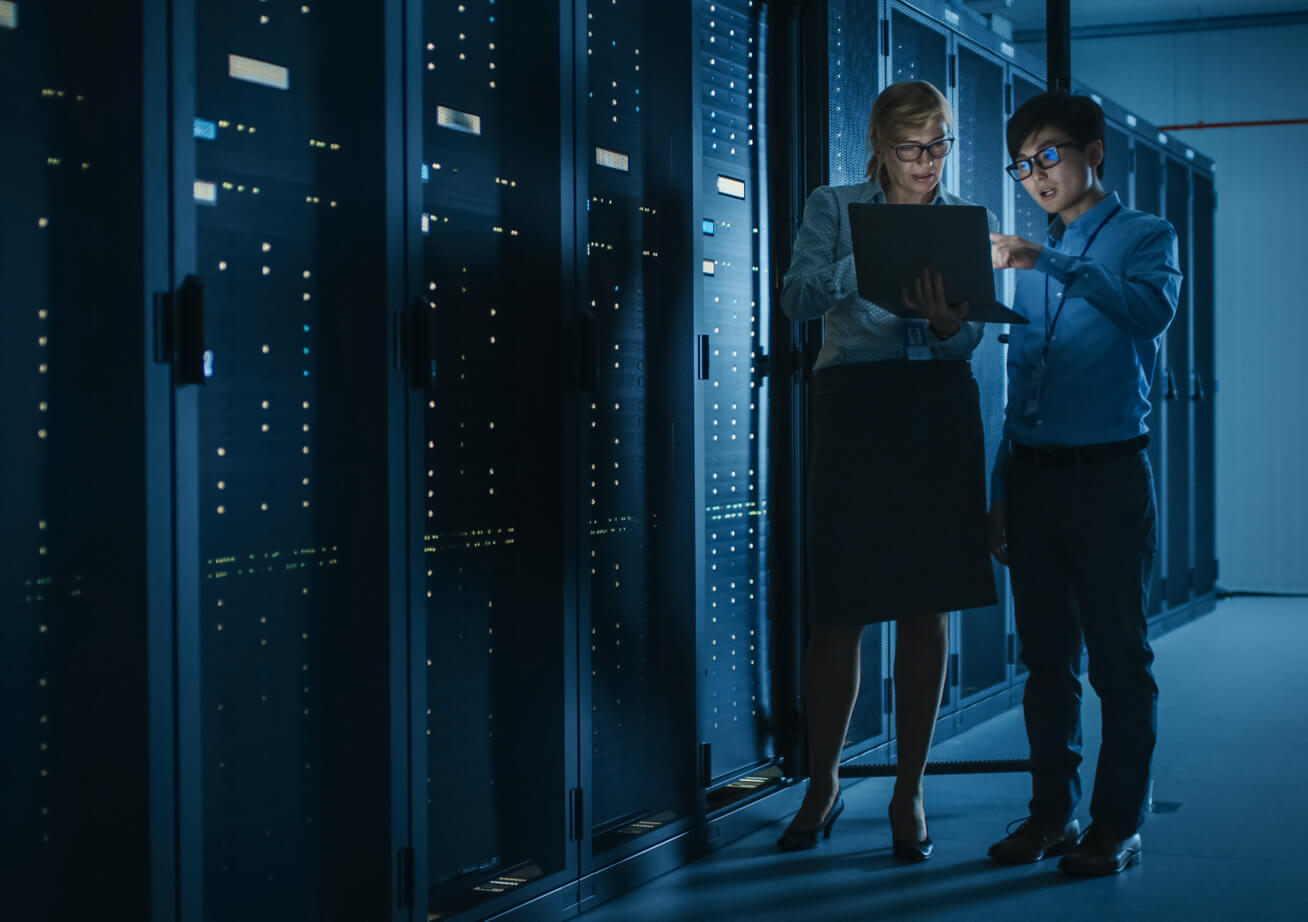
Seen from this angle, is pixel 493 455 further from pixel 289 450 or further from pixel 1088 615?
pixel 1088 615

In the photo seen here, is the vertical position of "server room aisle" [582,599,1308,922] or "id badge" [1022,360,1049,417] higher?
"id badge" [1022,360,1049,417]

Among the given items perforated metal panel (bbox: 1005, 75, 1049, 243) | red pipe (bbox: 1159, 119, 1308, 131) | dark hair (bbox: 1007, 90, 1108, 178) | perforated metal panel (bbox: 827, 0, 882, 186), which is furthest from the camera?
red pipe (bbox: 1159, 119, 1308, 131)

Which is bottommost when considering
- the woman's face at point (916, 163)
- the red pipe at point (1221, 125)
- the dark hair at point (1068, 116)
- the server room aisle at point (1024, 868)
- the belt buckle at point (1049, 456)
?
the server room aisle at point (1024, 868)

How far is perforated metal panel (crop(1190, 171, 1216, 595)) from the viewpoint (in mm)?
6840

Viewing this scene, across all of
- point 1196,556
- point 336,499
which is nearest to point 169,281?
point 336,499

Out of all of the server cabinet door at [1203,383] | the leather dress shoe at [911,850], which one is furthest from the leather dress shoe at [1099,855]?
the server cabinet door at [1203,383]

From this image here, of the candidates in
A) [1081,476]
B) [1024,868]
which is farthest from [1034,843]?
[1081,476]

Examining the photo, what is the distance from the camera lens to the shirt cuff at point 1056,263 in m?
2.41

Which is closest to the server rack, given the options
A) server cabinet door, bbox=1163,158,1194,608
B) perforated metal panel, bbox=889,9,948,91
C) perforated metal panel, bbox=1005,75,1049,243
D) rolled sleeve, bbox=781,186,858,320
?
rolled sleeve, bbox=781,186,858,320

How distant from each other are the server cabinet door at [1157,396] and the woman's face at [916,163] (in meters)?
3.74

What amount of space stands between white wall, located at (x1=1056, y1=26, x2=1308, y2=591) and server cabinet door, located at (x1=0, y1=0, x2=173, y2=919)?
7.43 meters

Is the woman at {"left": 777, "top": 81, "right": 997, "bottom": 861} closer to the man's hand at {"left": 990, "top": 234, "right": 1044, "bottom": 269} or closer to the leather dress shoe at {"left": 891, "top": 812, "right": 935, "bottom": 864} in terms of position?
the leather dress shoe at {"left": 891, "top": 812, "right": 935, "bottom": 864}

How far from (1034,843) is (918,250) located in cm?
124

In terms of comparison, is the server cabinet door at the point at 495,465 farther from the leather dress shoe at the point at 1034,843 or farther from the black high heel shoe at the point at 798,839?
the leather dress shoe at the point at 1034,843
